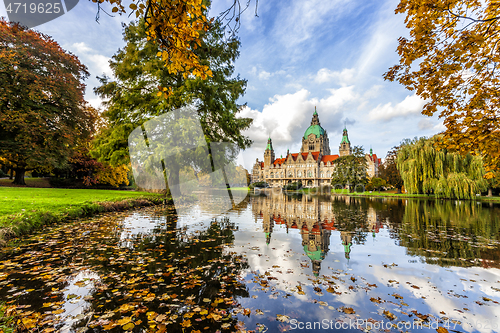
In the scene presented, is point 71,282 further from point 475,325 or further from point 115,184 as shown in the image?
point 115,184

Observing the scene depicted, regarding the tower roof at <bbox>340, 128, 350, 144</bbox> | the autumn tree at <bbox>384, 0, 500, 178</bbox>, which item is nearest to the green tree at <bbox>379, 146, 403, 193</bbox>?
the autumn tree at <bbox>384, 0, 500, 178</bbox>

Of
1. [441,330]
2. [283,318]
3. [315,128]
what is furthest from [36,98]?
[315,128]

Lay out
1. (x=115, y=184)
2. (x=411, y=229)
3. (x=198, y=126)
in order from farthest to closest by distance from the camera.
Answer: (x=115, y=184)
(x=198, y=126)
(x=411, y=229)

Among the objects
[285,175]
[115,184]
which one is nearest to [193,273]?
[115,184]

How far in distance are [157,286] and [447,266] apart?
224 inches

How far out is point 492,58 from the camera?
3848mm

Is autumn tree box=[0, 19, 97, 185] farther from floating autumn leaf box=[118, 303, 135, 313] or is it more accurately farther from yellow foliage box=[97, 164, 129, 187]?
floating autumn leaf box=[118, 303, 135, 313]

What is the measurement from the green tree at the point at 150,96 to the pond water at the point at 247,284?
7.78 metres

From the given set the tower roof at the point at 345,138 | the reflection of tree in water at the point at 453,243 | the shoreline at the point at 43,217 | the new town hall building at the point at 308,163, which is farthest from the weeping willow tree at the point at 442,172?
the tower roof at the point at 345,138

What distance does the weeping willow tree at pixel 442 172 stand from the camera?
21.0 m

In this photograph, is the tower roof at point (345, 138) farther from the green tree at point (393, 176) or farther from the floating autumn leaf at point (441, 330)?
the floating autumn leaf at point (441, 330)

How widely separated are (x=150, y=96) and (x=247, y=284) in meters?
13.2

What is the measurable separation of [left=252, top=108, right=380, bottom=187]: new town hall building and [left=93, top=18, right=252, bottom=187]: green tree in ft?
251

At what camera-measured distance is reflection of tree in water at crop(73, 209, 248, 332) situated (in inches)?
98.4
